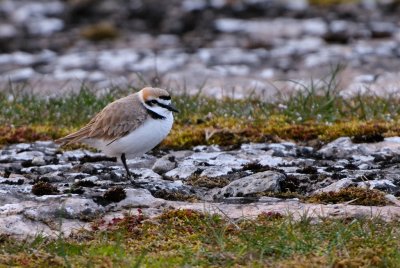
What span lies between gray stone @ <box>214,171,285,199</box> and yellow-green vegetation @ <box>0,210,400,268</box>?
0.76 metres

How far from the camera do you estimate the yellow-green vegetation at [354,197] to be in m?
7.09

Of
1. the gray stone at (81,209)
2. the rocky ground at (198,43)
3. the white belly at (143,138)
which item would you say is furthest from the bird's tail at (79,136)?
the rocky ground at (198,43)

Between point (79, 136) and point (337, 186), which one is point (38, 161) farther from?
point (337, 186)

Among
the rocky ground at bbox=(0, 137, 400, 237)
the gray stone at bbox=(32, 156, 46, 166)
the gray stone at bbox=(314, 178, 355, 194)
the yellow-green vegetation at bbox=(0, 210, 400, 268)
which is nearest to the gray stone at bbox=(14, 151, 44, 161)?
the rocky ground at bbox=(0, 137, 400, 237)

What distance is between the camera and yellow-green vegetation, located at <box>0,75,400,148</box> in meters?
9.74

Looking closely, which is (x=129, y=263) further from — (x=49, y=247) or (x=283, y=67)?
(x=283, y=67)

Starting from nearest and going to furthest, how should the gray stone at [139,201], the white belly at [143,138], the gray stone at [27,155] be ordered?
the gray stone at [139,201] → the white belly at [143,138] → the gray stone at [27,155]

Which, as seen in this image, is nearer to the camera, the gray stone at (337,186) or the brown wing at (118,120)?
the gray stone at (337,186)

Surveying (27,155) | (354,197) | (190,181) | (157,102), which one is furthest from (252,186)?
(27,155)

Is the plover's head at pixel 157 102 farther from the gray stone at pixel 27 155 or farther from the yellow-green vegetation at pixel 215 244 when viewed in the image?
the gray stone at pixel 27 155

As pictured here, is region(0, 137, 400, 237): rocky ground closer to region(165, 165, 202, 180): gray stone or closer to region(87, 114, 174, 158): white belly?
region(165, 165, 202, 180): gray stone

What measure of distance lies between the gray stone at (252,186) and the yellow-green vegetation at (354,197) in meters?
0.41

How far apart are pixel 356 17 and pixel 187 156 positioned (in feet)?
42.1

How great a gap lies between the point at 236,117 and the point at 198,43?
9.03 m
